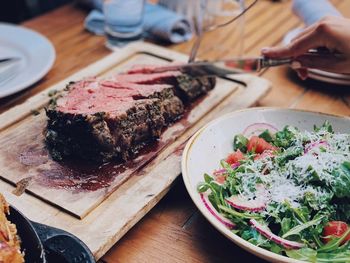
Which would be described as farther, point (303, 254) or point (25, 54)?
point (25, 54)

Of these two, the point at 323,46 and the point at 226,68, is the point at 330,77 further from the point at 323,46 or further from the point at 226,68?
the point at 226,68

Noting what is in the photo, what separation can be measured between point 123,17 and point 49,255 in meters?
1.46

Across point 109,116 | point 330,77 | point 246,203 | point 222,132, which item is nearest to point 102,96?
point 109,116

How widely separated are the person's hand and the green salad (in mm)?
383

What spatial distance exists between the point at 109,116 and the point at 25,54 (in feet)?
2.79

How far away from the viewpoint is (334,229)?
1246mm

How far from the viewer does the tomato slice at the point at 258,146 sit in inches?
61.4

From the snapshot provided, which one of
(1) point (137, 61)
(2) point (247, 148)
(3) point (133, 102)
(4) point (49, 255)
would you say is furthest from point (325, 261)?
(1) point (137, 61)

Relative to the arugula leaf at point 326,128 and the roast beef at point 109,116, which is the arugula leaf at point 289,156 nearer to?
the arugula leaf at point 326,128

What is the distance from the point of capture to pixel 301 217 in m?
1.24

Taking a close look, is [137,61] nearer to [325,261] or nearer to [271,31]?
[271,31]

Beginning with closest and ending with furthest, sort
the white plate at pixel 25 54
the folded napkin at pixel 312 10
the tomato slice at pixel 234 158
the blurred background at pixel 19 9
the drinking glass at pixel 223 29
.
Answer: the tomato slice at pixel 234 158 < the white plate at pixel 25 54 < the folded napkin at pixel 312 10 < the drinking glass at pixel 223 29 < the blurred background at pixel 19 9

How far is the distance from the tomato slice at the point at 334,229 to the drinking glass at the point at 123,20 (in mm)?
1457

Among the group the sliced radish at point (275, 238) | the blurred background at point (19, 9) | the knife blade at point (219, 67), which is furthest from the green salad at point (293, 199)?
the blurred background at point (19, 9)
